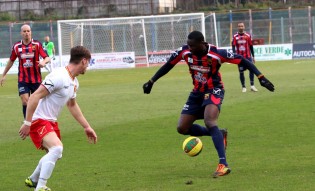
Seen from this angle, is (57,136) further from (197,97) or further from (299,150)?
(299,150)

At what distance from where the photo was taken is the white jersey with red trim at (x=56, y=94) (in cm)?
851

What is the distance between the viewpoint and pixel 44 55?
1648cm

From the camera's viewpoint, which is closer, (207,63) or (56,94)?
(56,94)

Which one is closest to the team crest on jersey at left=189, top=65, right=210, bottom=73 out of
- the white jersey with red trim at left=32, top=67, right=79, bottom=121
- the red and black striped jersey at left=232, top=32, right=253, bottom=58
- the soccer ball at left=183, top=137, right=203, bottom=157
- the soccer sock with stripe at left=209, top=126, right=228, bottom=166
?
the soccer sock with stripe at left=209, top=126, right=228, bottom=166

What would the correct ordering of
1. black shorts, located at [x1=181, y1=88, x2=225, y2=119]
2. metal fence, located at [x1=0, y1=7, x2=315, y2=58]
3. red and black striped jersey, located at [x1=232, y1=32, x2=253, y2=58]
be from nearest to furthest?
black shorts, located at [x1=181, y1=88, x2=225, y2=119]
red and black striped jersey, located at [x1=232, y1=32, x2=253, y2=58]
metal fence, located at [x1=0, y1=7, x2=315, y2=58]

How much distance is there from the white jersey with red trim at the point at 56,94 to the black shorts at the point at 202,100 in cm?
229

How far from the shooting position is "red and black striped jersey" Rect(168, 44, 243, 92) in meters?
10.2

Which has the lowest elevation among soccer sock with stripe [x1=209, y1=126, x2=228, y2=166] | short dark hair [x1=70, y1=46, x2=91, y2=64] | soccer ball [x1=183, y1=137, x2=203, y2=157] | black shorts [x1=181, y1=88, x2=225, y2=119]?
soccer ball [x1=183, y1=137, x2=203, y2=157]

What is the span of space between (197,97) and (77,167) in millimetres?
2019

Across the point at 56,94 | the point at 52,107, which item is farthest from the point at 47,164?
the point at 56,94

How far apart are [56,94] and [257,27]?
47.0 meters

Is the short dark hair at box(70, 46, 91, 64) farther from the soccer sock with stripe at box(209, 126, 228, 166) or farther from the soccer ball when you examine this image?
the soccer ball

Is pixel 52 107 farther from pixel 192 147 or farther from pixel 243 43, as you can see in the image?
pixel 243 43

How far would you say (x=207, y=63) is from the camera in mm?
10250
